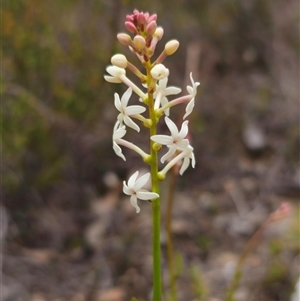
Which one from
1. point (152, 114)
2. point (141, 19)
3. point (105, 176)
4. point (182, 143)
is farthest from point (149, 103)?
point (105, 176)

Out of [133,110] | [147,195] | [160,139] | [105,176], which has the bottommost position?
[147,195]

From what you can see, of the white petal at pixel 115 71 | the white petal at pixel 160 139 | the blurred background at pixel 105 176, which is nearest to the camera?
the white petal at pixel 160 139

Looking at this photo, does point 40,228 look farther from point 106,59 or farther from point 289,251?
point 289,251


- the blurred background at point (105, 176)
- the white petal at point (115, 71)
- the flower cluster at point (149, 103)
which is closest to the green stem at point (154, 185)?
the flower cluster at point (149, 103)

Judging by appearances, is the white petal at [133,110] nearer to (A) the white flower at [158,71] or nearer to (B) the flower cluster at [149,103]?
(B) the flower cluster at [149,103]

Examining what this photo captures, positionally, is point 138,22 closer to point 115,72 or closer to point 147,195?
point 115,72

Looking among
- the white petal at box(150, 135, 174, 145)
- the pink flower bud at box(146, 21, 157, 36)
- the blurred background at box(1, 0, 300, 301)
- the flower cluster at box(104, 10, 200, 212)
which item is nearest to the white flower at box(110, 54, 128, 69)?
the flower cluster at box(104, 10, 200, 212)

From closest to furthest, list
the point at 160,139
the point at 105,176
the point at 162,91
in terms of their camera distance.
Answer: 1. the point at 160,139
2. the point at 162,91
3. the point at 105,176

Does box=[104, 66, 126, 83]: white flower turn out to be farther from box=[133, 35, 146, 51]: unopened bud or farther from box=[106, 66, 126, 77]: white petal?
box=[133, 35, 146, 51]: unopened bud

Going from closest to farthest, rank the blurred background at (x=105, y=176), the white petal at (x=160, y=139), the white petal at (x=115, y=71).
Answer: the white petal at (x=160, y=139) < the white petal at (x=115, y=71) < the blurred background at (x=105, y=176)
